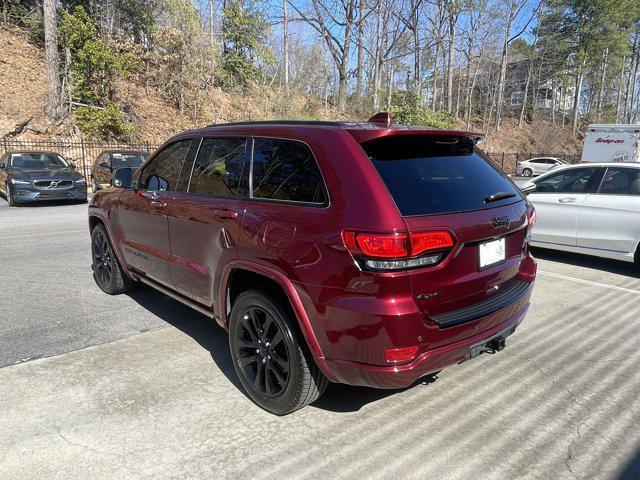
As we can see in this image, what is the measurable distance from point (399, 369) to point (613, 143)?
27105 mm

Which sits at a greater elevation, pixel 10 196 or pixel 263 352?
pixel 263 352

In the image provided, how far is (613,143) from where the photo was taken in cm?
2436

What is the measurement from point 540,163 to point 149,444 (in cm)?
4154

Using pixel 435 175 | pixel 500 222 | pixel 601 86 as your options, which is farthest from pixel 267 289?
pixel 601 86

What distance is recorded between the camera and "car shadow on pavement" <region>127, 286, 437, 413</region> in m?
3.19

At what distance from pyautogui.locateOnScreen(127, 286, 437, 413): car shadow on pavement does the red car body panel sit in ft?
1.90

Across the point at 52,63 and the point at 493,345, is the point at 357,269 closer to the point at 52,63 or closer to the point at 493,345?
the point at 493,345

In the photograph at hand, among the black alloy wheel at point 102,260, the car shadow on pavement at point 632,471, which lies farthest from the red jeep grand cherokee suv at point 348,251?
the black alloy wheel at point 102,260

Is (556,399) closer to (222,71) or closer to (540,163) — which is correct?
(222,71)

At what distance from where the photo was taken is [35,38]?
25.4 meters

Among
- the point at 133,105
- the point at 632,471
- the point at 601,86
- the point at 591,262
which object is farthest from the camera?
the point at 601,86

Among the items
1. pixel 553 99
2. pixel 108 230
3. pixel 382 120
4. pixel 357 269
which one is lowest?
pixel 108 230

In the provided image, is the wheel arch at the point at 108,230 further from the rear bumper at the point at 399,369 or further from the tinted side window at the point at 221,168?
the rear bumper at the point at 399,369

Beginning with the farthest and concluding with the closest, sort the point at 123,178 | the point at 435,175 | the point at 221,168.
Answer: the point at 123,178 → the point at 221,168 → the point at 435,175
